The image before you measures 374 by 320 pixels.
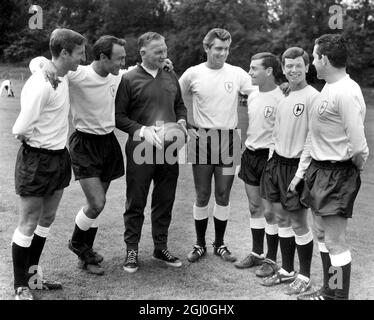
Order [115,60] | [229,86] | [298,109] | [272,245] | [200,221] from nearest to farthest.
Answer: [298,109]
[115,60]
[272,245]
[229,86]
[200,221]

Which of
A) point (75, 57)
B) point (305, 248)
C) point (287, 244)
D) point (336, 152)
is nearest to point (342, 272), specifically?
point (305, 248)

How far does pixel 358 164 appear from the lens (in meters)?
3.96

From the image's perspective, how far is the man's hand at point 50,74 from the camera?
4031mm

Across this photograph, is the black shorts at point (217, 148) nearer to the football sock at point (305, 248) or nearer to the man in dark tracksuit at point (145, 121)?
the man in dark tracksuit at point (145, 121)

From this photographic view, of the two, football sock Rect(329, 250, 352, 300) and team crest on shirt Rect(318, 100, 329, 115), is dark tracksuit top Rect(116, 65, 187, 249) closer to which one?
team crest on shirt Rect(318, 100, 329, 115)

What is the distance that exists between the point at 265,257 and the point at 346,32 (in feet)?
149

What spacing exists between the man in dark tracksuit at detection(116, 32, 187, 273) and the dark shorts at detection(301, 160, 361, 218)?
5.20 feet

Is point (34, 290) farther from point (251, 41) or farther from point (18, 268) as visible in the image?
point (251, 41)

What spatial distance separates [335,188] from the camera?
155 inches

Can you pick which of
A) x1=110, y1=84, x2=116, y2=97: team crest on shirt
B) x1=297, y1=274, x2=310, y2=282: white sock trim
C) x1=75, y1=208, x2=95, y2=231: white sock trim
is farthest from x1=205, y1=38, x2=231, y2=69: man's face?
x1=297, y1=274, x2=310, y2=282: white sock trim

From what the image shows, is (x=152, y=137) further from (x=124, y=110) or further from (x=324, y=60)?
(x=324, y=60)

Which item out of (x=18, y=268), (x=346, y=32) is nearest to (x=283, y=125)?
(x=18, y=268)

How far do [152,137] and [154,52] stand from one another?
883 millimetres

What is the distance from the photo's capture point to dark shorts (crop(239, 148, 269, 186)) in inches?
200
